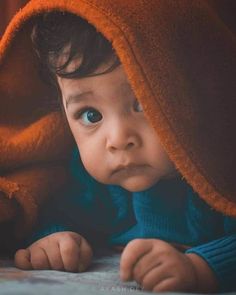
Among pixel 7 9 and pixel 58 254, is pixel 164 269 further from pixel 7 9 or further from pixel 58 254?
pixel 7 9

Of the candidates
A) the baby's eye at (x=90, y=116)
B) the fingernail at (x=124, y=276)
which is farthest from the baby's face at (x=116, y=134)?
the fingernail at (x=124, y=276)

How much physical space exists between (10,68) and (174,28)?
23cm

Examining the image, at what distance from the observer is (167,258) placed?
56 cm

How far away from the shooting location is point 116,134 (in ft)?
2.01

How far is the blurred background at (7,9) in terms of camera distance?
77 cm

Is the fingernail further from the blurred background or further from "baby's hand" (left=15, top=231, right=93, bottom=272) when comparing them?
the blurred background

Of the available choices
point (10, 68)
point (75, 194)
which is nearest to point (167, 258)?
point (75, 194)

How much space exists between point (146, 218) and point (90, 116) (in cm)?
13

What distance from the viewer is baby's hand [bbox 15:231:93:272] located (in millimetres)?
635

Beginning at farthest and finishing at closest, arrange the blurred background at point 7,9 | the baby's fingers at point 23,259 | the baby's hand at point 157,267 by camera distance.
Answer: the blurred background at point 7,9 → the baby's fingers at point 23,259 → the baby's hand at point 157,267

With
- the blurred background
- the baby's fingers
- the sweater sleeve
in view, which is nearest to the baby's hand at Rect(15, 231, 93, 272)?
the baby's fingers

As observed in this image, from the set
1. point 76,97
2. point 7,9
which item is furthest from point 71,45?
point 7,9

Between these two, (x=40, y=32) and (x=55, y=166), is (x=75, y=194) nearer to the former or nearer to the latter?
(x=55, y=166)

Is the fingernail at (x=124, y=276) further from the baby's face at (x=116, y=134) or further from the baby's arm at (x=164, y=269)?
the baby's face at (x=116, y=134)
